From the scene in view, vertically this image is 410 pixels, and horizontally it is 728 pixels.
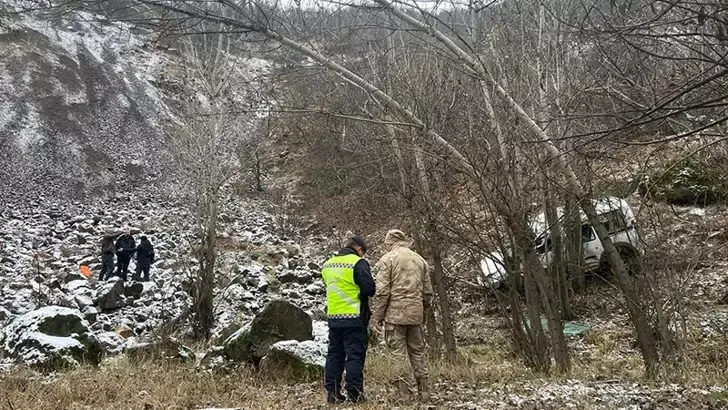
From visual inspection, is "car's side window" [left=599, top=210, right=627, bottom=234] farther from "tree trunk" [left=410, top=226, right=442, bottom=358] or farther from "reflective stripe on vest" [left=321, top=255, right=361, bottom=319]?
"reflective stripe on vest" [left=321, top=255, right=361, bottom=319]

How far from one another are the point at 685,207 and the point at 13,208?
21.2m

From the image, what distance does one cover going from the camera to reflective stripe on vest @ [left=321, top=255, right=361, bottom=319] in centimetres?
534

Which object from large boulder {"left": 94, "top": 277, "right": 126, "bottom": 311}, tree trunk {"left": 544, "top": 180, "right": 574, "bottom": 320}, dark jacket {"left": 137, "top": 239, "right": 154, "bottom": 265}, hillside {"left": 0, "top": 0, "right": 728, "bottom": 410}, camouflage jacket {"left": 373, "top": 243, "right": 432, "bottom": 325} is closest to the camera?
camouflage jacket {"left": 373, "top": 243, "right": 432, "bottom": 325}

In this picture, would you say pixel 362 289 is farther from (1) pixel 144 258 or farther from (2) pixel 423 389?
(1) pixel 144 258

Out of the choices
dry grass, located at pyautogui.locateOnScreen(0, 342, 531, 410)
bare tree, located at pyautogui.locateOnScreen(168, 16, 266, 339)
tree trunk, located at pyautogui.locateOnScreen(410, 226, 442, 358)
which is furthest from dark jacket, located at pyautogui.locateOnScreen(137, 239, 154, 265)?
tree trunk, located at pyautogui.locateOnScreen(410, 226, 442, 358)

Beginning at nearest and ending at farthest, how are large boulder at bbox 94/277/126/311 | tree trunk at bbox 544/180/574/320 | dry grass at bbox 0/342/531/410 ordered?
dry grass at bbox 0/342/531/410 → tree trunk at bbox 544/180/574/320 → large boulder at bbox 94/277/126/311

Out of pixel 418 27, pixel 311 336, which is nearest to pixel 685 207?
pixel 311 336

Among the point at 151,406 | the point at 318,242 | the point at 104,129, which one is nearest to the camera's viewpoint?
the point at 151,406

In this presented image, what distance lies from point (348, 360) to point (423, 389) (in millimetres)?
718

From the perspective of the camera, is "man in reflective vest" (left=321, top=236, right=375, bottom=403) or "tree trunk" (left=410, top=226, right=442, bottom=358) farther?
"tree trunk" (left=410, top=226, right=442, bottom=358)

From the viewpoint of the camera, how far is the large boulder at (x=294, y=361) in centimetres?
693

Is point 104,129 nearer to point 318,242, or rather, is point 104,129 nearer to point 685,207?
point 318,242

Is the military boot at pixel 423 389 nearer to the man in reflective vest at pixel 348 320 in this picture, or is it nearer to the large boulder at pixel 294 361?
the man in reflective vest at pixel 348 320

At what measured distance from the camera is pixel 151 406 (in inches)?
210
